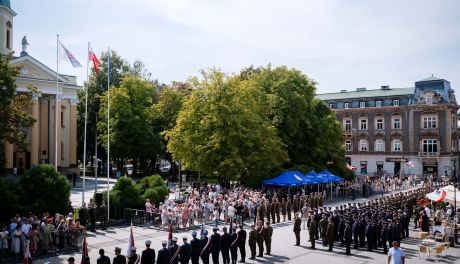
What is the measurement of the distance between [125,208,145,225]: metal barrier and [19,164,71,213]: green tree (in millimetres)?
3595

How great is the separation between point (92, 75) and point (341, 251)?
173 feet

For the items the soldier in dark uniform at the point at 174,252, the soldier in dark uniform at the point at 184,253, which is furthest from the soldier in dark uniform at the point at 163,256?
the soldier in dark uniform at the point at 184,253

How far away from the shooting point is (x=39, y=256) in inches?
694

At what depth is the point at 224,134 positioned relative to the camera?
35.8m

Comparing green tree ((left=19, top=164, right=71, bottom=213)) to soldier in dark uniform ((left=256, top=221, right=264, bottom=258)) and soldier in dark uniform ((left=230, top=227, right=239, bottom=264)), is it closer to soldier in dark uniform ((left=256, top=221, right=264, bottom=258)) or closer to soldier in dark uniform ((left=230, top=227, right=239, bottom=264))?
soldier in dark uniform ((left=230, top=227, right=239, bottom=264))

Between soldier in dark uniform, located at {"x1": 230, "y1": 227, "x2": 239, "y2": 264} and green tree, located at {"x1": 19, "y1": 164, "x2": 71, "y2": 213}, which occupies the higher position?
green tree, located at {"x1": 19, "y1": 164, "x2": 71, "y2": 213}

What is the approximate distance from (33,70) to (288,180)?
30.7 m

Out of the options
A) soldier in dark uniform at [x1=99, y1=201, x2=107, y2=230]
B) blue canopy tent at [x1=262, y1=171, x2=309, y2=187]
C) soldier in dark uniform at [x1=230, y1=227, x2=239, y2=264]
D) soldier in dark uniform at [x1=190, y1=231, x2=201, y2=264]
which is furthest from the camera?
blue canopy tent at [x1=262, y1=171, x2=309, y2=187]

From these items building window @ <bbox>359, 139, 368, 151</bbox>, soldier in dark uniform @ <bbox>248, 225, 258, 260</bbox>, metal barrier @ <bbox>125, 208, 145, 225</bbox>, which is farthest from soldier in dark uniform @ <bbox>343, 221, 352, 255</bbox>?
building window @ <bbox>359, 139, 368, 151</bbox>

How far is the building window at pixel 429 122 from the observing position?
62.0 metres

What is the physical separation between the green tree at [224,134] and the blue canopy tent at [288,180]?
1512 mm

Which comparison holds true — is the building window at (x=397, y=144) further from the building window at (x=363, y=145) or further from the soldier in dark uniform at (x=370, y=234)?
the soldier in dark uniform at (x=370, y=234)

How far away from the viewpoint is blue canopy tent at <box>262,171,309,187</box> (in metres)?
34.6

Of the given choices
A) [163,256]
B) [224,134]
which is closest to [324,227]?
[163,256]
